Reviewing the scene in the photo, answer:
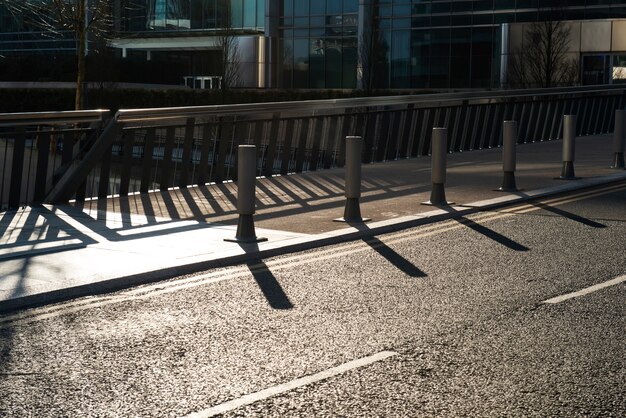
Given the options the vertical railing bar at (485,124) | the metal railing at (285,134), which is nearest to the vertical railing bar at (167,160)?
the metal railing at (285,134)

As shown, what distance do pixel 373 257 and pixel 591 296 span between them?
2.43m

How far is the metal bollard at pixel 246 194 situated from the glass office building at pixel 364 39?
125ft

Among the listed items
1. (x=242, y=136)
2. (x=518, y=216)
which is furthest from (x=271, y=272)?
(x=242, y=136)

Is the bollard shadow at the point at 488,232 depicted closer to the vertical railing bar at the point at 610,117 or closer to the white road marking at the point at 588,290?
the white road marking at the point at 588,290

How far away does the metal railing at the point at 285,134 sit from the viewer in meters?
14.5

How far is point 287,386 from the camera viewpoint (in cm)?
580

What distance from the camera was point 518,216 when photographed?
12.8 meters

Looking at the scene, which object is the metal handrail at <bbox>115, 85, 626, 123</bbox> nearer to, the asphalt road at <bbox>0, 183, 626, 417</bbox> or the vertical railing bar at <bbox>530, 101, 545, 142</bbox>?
the vertical railing bar at <bbox>530, 101, 545, 142</bbox>

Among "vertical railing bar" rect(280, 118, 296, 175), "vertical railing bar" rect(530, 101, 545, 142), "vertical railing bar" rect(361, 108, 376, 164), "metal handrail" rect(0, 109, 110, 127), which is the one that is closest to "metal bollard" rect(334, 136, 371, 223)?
"metal handrail" rect(0, 109, 110, 127)

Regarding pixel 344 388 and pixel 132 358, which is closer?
pixel 344 388

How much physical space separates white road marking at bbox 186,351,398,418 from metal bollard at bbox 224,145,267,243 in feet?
13.9

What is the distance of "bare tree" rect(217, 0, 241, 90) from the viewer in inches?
2110

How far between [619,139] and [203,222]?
8520 mm

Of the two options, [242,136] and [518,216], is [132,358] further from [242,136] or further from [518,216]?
[242,136]
